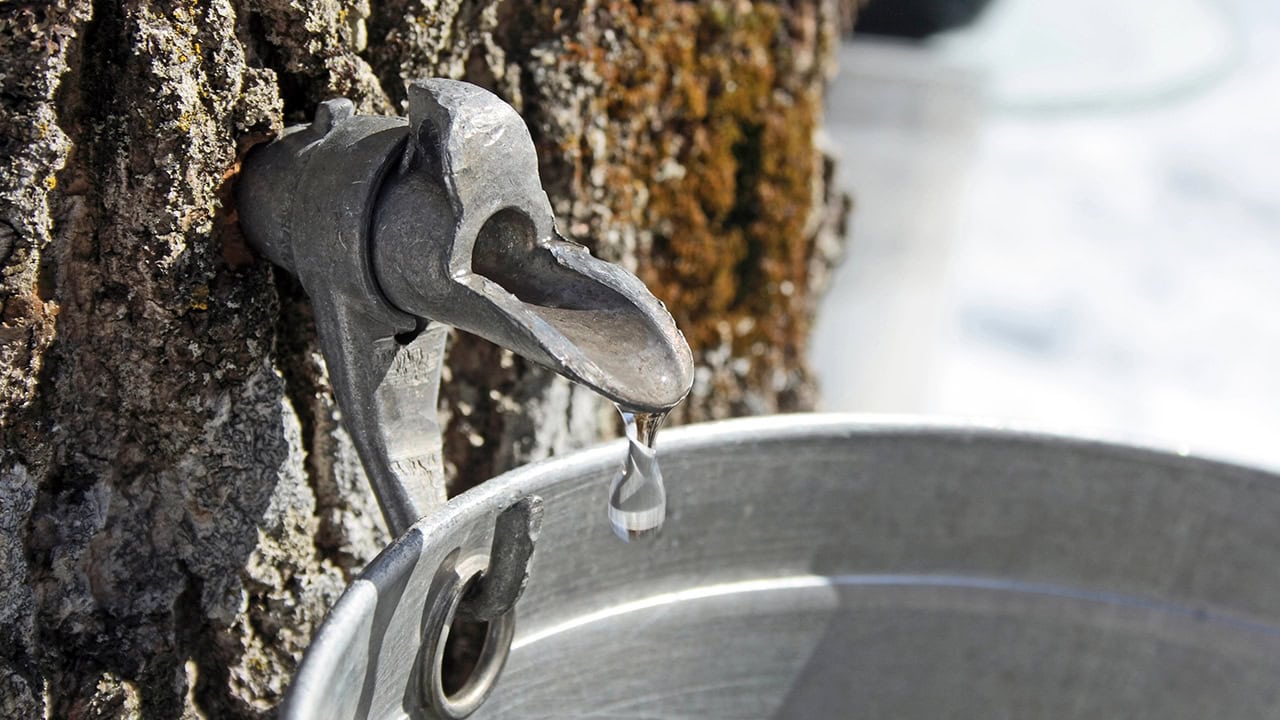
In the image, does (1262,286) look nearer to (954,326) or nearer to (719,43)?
(954,326)

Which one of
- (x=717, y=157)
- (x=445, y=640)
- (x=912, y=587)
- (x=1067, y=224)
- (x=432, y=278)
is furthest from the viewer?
(x=1067, y=224)

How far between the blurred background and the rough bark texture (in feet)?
1.78

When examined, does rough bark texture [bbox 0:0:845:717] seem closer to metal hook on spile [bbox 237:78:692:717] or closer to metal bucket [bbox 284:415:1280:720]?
metal hook on spile [bbox 237:78:692:717]

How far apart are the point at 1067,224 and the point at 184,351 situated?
4.05m

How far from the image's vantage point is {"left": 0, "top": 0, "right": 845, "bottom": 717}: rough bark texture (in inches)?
35.4

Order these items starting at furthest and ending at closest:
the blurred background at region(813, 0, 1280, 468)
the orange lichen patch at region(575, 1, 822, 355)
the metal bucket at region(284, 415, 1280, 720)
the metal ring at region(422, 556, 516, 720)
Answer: the blurred background at region(813, 0, 1280, 468) < the orange lichen patch at region(575, 1, 822, 355) < the metal bucket at region(284, 415, 1280, 720) < the metal ring at region(422, 556, 516, 720)

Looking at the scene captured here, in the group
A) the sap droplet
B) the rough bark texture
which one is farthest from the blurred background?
the rough bark texture

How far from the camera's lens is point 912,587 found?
124 centimetres

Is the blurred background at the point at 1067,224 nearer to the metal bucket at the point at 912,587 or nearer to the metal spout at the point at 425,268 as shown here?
the metal bucket at the point at 912,587

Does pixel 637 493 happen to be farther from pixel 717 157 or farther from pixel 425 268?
pixel 717 157

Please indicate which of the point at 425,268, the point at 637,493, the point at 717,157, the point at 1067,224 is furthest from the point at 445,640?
the point at 1067,224

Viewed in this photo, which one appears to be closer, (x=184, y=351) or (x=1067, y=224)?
(x=184, y=351)

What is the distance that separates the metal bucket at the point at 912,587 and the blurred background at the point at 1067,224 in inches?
3.0

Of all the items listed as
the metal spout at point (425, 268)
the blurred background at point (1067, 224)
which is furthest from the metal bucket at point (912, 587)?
the metal spout at point (425, 268)
